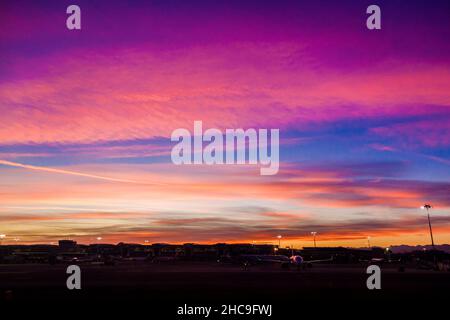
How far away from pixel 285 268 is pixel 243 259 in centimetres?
2669

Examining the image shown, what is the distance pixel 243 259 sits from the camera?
107812 mm

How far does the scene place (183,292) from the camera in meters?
35.4

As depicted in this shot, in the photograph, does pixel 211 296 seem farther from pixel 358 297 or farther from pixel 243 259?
pixel 243 259
